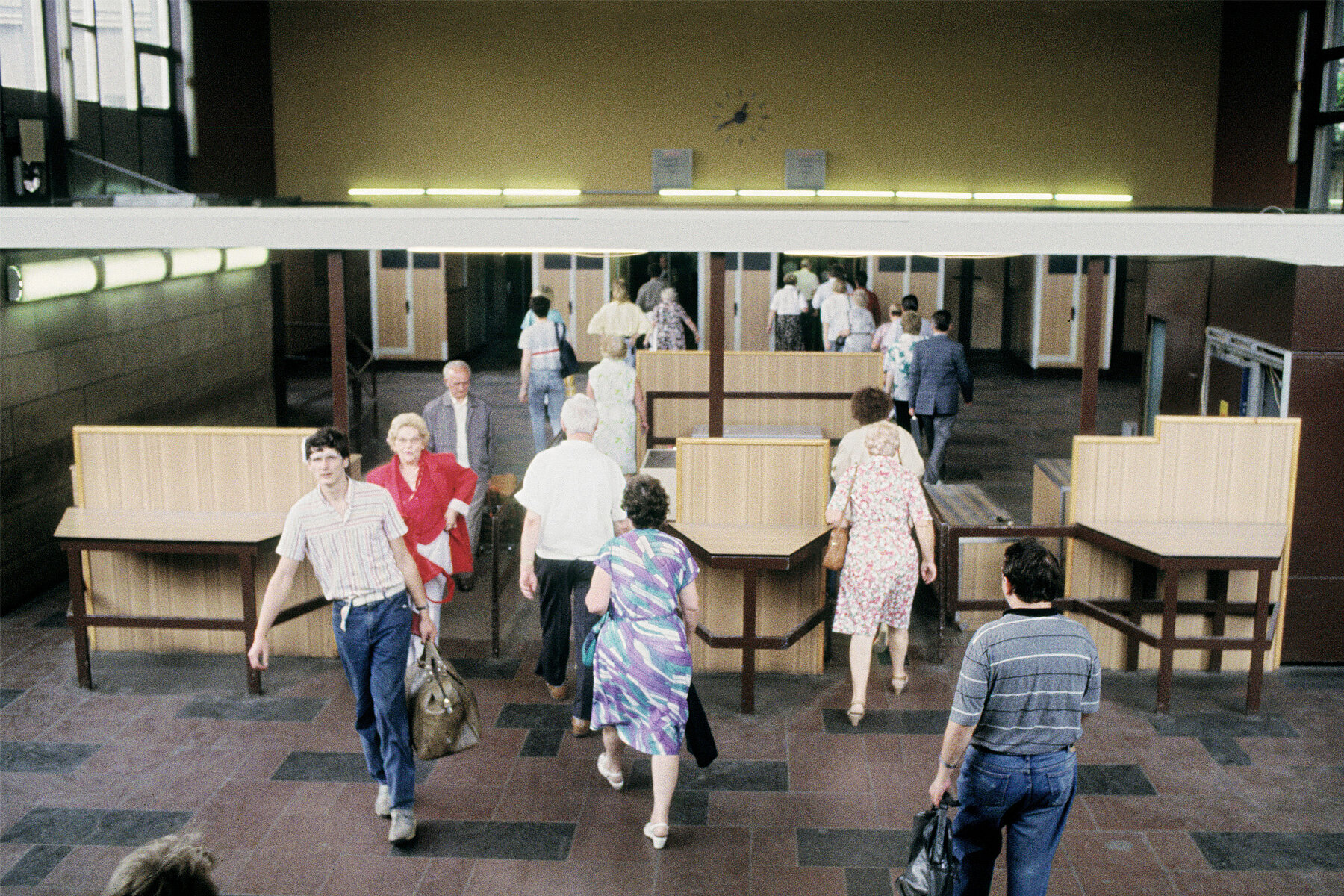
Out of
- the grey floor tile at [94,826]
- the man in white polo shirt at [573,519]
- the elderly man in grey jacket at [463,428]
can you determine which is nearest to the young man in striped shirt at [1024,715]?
the man in white polo shirt at [573,519]

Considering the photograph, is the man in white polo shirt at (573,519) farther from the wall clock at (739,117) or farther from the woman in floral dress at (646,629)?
the wall clock at (739,117)

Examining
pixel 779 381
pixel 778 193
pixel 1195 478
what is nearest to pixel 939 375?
pixel 779 381

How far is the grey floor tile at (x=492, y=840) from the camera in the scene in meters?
4.16

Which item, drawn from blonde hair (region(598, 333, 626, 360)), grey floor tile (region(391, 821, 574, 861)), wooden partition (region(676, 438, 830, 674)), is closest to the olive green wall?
blonde hair (region(598, 333, 626, 360))

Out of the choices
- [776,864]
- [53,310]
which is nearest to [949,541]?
[776,864]

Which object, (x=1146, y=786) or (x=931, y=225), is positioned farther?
(x=931, y=225)

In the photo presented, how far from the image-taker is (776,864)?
4.10 metres

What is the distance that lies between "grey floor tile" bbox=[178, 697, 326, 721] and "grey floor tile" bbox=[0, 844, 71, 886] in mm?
1131

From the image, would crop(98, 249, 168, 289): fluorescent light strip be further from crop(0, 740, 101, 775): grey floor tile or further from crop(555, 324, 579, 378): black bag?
crop(0, 740, 101, 775): grey floor tile

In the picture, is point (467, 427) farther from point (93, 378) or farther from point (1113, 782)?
point (1113, 782)

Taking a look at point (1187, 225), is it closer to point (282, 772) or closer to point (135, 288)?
point (282, 772)

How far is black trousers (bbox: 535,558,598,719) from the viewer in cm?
496

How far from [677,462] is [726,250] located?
3.51ft

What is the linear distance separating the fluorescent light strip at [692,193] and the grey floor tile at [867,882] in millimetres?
8760
